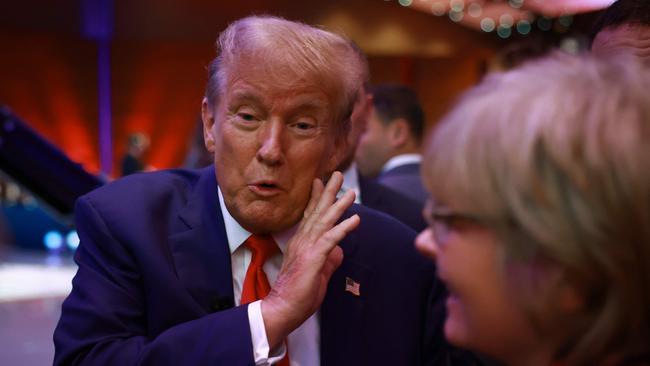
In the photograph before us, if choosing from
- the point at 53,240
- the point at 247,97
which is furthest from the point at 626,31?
the point at 53,240

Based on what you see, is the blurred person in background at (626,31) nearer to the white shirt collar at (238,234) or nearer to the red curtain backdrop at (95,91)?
the white shirt collar at (238,234)

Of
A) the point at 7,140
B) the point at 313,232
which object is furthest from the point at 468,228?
the point at 7,140

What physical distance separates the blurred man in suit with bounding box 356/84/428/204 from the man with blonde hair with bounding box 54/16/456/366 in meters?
2.47

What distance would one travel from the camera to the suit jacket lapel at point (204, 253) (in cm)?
163

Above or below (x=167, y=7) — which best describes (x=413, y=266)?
below

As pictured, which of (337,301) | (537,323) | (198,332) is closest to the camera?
(537,323)

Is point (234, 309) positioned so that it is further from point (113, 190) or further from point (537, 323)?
point (537, 323)

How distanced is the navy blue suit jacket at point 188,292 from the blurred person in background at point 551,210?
563 millimetres

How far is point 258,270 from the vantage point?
1.67 metres

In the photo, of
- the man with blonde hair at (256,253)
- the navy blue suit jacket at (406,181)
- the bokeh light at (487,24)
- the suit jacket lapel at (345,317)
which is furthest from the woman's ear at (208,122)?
the bokeh light at (487,24)

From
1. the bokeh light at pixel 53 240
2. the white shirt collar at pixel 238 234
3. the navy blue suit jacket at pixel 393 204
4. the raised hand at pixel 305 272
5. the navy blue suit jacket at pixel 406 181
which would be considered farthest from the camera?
the bokeh light at pixel 53 240

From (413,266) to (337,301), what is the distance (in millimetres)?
202

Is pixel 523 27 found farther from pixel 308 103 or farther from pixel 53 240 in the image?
pixel 308 103

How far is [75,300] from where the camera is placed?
5.20ft
